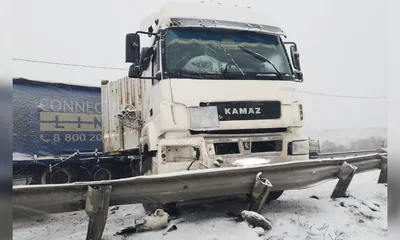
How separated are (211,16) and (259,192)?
1329 millimetres

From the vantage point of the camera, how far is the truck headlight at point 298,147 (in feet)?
8.16

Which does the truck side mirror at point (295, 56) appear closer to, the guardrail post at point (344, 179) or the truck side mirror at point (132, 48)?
the guardrail post at point (344, 179)

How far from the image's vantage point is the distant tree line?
2102mm

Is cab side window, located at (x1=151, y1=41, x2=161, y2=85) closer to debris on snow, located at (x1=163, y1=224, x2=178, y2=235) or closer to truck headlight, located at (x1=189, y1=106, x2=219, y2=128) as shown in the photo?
truck headlight, located at (x1=189, y1=106, x2=219, y2=128)

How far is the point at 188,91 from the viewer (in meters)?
2.36

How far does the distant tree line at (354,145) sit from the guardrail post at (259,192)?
40 cm

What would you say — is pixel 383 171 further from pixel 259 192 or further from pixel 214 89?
pixel 214 89

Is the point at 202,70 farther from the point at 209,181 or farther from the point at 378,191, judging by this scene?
the point at 378,191

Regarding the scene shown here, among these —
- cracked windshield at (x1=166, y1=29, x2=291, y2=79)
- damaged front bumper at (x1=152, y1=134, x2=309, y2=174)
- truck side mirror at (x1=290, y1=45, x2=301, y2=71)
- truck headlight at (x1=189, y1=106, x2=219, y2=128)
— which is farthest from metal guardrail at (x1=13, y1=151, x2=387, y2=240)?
truck side mirror at (x1=290, y1=45, x2=301, y2=71)

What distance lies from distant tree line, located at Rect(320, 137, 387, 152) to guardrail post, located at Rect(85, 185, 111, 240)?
125cm

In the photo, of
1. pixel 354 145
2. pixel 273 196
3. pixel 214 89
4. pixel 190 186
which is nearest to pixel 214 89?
pixel 214 89

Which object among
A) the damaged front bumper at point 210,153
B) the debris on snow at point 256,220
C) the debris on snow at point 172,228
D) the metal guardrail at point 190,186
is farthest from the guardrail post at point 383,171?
the debris on snow at point 172,228
